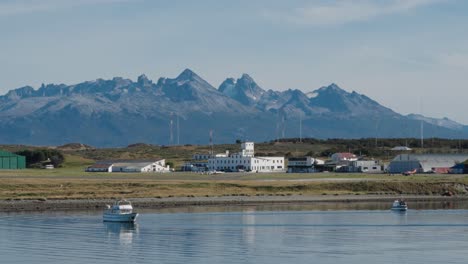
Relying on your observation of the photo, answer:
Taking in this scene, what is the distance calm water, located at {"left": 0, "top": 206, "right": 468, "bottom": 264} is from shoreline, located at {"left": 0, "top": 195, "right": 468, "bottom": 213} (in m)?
5.81

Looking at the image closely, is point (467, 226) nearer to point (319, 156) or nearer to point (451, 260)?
point (451, 260)

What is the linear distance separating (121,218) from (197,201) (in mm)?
22166

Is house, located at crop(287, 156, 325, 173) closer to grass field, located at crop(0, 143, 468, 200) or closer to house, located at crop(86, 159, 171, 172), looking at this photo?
house, located at crop(86, 159, 171, 172)

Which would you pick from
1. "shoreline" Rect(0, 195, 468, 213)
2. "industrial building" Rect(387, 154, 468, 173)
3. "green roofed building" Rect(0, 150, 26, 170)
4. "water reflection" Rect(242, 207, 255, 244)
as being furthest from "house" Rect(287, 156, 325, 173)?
"water reflection" Rect(242, 207, 255, 244)

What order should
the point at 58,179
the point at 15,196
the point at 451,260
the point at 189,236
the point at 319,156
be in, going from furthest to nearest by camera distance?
the point at 319,156
the point at 58,179
the point at 15,196
the point at 189,236
the point at 451,260

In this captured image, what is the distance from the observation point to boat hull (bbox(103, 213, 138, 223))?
7610 centimetres

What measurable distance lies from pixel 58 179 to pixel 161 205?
74.8 ft

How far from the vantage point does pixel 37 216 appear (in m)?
81.6

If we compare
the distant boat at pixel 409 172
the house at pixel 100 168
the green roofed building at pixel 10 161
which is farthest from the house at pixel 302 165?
the green roofed building at pixel 10 161

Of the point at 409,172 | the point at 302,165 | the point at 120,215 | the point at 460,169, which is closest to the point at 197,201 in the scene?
the point at 120,215

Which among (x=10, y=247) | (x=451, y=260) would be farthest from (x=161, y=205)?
(x=451, y=260)

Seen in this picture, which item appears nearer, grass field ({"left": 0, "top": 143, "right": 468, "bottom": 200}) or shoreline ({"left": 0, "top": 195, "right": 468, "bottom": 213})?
shoreline ({"left": 0, "top": 195, "right": 468, "bottom": 213})

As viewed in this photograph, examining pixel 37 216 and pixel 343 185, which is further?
pixel 343 185

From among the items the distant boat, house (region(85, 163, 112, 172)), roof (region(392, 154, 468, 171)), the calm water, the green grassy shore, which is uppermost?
roof (region(392, 154, 468, 171))
